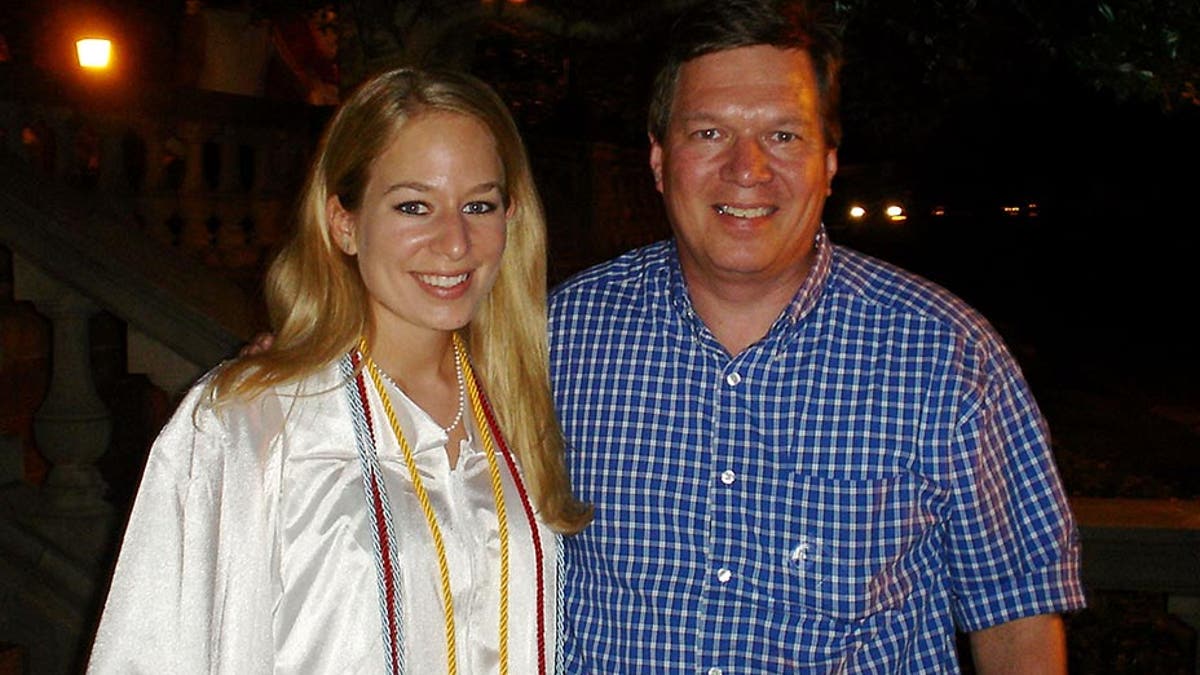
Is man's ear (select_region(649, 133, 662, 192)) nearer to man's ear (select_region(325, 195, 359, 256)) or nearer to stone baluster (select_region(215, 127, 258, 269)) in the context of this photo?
man's ear (select_region(325, 195, 359, 256))

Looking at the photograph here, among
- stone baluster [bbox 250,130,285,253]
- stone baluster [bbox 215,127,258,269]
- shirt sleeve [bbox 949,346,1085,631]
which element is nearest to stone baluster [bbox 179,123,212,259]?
stone baluster [bbox 215,127,258,269]

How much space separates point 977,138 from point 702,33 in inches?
847

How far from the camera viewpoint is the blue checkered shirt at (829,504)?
2533 mm

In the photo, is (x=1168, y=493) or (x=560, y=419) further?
(x=1168, y=493)

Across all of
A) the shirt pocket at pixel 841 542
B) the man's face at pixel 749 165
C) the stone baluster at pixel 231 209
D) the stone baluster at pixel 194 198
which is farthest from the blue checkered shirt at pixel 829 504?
the stone baluster at pixel 231 209

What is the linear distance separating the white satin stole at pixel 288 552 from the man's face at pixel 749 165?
74cm

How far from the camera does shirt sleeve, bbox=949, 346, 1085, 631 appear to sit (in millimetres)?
2529

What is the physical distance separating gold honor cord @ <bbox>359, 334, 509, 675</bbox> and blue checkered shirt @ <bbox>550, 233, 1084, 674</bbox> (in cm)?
23

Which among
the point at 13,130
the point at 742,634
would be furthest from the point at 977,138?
the point at 742,634

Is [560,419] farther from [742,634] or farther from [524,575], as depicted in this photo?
[742,634]

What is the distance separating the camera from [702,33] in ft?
9.03

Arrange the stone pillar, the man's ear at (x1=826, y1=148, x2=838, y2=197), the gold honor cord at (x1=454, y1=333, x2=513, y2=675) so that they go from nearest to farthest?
the gold honor cord at (x1=454, y1=333, x2=513, y2=675)
the man's ear at (x1=826, y1=148, x2=838, y2=197)
the stone pillar

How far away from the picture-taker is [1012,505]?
2561 mm

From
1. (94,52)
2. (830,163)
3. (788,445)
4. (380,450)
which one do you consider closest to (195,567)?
(380,450)
